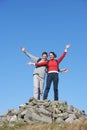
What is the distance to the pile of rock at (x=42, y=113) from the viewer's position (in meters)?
16.1

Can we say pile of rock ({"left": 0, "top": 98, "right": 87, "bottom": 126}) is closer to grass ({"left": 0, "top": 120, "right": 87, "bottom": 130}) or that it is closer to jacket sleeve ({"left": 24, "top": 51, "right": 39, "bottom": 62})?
grass ({"left": 0, "top": 120, "right": 87, "bottom": 130})

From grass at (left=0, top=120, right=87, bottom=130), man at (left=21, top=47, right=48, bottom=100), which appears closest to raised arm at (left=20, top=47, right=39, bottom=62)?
man at (left=21, top=47, right=48, bottom=100)

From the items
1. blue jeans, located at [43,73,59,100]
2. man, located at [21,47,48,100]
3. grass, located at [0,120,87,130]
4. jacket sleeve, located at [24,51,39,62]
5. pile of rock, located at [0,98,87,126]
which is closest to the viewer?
grass, located at [0,120,87,130]

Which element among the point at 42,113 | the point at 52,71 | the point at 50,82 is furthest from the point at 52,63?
the point at 42,113

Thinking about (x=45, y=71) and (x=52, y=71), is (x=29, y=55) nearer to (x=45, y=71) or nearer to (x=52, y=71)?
(x=45, y=71)

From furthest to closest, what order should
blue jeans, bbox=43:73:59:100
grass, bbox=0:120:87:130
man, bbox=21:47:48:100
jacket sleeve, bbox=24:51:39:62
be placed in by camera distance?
jacket sleeve, bbox=24:51:39:62, man, bbox=21:47:48:100, blue jeans, bbox=43:73:59:100, grass, bbox=0:120:87:130

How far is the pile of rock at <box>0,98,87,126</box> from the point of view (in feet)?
52.7

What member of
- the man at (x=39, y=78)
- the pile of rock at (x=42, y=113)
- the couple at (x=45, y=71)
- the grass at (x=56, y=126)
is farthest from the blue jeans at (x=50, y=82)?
the grass at (x=56, y=126)

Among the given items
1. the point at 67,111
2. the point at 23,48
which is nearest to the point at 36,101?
the point at 67,111

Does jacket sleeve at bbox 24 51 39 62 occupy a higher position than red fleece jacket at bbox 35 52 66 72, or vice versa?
jacket sleeve at bbox 24 51 39 62

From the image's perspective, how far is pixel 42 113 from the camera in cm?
1648

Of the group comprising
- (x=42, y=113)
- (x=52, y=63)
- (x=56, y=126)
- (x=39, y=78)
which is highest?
(x=52, y=63)

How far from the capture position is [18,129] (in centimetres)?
1455

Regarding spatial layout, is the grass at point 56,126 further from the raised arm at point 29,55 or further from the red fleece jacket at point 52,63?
the raised arm at point 29,55
